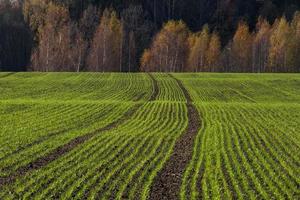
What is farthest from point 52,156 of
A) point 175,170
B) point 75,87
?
point 75,87

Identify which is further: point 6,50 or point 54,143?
point 6,50

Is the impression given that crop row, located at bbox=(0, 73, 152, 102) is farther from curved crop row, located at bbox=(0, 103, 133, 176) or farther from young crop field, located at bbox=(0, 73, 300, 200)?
curved crop row, located at bbox=(0, 103, 133, 176)

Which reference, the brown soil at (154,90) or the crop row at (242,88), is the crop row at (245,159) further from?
the crop row at (242,88)

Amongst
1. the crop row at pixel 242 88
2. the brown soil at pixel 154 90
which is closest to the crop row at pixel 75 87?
the brown soil at pixel 154 90

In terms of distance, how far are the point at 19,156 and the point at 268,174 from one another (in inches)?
444

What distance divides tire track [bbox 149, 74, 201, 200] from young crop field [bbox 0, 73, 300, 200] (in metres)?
0.04

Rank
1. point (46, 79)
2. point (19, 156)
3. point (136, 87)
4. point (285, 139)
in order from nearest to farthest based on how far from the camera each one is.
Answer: point (19, 156) < point (285, 139) < point (136, 87) < point (46, 79)

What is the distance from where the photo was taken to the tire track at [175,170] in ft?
55.7

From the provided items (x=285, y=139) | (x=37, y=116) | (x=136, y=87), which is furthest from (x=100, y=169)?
(x=136, y=87)

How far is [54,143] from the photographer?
25203 millimetres

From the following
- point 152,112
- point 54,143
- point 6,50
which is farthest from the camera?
point 6,50

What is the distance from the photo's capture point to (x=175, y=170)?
66.5 feet

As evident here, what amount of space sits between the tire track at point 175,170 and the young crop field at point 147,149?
0.12 feet

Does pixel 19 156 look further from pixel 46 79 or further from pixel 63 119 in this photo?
pixel 46 79
